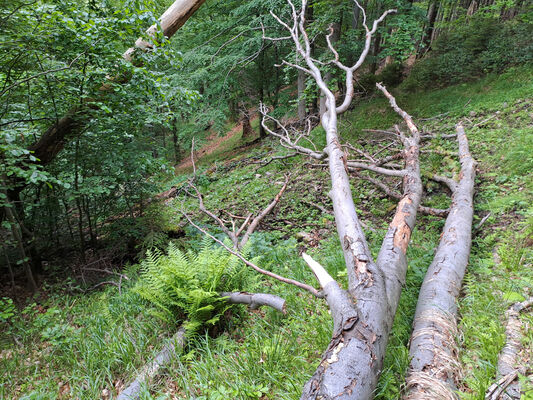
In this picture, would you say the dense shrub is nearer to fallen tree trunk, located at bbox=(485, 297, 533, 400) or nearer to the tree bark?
the tree bark

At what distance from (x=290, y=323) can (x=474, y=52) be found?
11.5 metres

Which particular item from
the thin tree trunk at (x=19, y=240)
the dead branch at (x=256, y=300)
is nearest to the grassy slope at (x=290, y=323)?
the dead branch at (x=256, y=300)

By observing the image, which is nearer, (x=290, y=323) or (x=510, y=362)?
(x=510, y=362)

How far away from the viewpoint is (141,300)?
3994 mm

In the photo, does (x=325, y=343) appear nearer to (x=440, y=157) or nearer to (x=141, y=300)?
(x=141, y=300)

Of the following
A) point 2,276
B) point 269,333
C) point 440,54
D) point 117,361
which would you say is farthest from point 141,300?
point 440,54

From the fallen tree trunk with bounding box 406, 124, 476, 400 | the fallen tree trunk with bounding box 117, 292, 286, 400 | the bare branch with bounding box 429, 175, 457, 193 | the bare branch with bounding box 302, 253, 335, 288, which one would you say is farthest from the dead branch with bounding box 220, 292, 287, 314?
the bare branch with bounding box 429, 175, 457, 193

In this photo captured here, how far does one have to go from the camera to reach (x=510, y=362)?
1.68m

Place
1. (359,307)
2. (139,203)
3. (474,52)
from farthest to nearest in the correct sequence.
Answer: (474,52), (139,203), (359,307)

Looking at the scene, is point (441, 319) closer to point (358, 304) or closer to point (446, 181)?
point (358, 304)

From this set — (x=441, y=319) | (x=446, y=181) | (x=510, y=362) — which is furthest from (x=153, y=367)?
(x=446, y=181)

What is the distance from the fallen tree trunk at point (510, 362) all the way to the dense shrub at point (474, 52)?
996 centimetres

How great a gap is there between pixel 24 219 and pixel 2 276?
60.1 inches

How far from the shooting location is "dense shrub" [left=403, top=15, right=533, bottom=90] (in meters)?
8.66
